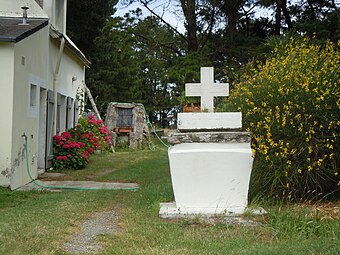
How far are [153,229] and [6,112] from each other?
4.80m

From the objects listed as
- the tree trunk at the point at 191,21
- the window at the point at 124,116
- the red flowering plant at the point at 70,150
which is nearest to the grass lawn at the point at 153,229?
the red flowering plant at the point at 70,150

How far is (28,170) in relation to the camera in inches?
431

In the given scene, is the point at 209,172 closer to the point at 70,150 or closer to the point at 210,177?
the point at 210,177

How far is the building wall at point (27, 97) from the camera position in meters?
9.90

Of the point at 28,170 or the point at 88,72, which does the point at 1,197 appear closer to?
the point at 28,170

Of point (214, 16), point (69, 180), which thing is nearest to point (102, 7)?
point (214, 16)

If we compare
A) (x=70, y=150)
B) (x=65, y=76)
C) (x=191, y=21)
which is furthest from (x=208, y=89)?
(x=191, y=21)

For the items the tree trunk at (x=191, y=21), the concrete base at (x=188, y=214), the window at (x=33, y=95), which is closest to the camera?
the concrete base at (x=188, y=214)

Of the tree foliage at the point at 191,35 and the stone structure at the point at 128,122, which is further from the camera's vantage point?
the stone structure at the point at 128,122

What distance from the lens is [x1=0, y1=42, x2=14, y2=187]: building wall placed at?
9.55 metres

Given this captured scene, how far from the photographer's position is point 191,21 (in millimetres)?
23359

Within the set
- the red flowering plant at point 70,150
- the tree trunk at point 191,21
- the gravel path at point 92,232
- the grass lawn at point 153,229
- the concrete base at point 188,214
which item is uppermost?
the tree trunk at point 191,21

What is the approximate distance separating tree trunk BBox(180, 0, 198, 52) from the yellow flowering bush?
591 inches

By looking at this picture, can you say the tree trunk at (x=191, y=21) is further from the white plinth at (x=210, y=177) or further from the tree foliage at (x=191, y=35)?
the white plinth at (x=210, y=177)
